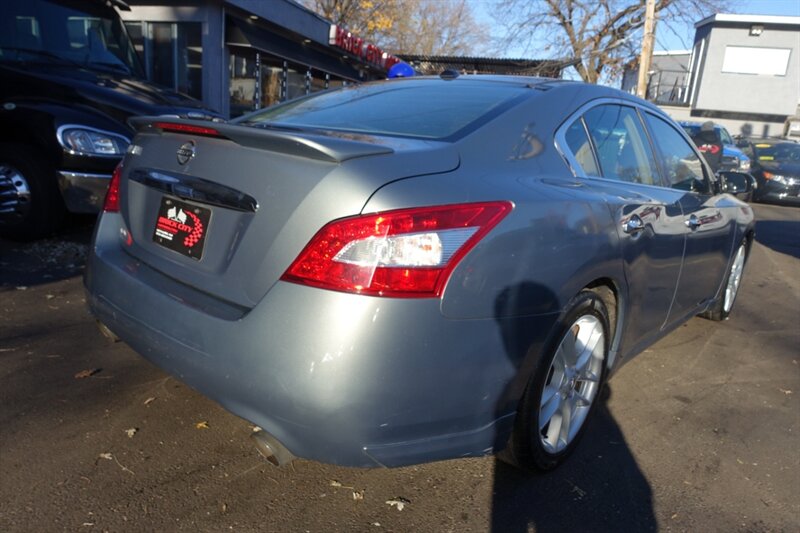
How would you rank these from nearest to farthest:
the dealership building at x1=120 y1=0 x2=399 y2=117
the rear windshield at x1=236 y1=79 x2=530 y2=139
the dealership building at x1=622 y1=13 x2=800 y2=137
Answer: the rear windshield at x1=236 y1=79 x2=530 y2=139 < the dealership building at x1=120 y1=0 x2=399 y2=117 < the dealership building at x1=622 y1=13 x2=800 y2=137

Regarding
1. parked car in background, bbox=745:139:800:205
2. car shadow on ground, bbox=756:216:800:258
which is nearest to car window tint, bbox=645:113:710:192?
car shadow on ground, bbox=756:216:800:258

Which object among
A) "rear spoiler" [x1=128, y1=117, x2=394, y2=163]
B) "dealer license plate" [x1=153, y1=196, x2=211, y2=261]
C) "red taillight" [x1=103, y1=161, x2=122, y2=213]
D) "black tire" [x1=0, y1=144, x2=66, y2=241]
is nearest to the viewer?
"rear spoiler" [x1=128, y1=117, x2=394, y2=163]

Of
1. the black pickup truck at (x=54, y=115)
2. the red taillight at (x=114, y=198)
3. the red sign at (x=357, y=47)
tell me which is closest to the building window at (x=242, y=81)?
the red sign at (x=357, y=47)

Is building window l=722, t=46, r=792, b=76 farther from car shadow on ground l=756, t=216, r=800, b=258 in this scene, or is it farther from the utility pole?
car shadow on ground l=756, t=216, r=800, b=258

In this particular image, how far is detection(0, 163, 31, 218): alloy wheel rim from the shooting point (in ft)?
17.0

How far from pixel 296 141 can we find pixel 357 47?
60.3ft

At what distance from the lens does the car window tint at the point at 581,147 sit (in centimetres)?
279

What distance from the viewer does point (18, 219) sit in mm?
5289

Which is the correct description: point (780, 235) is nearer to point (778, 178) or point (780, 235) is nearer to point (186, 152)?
point (778, 178)

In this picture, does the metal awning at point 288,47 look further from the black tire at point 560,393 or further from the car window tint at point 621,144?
the black tire at point 560,393

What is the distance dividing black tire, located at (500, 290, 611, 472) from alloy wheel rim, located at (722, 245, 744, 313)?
2.53 meters

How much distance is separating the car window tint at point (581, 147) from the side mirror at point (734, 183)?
1.98 m

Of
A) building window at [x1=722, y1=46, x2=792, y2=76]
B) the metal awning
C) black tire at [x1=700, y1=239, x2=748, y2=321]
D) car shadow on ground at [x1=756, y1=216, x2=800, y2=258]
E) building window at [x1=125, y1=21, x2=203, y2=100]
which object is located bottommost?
car shadow on ground at [x1=756, y1=216, x2=800, y2=258]

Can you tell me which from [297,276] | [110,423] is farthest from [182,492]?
[297,276]
